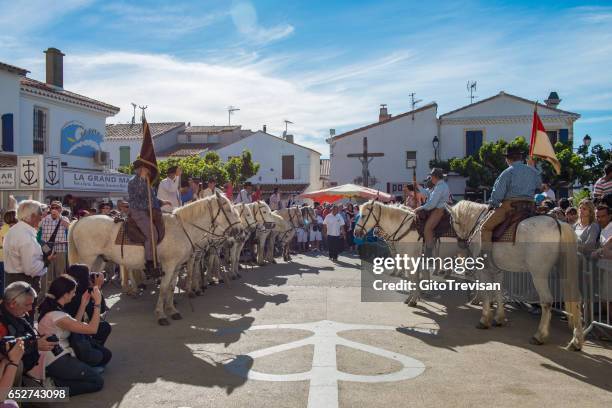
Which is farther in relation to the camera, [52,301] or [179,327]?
[179,327]

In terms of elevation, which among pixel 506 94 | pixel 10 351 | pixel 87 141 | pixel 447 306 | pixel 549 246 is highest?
pixel 506 94

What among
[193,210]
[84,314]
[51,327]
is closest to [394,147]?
[193,210]

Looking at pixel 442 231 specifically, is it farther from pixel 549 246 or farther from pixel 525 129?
pixel 525 129

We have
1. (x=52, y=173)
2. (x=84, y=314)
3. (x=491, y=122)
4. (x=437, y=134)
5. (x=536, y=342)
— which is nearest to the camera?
(x=84, y=314)

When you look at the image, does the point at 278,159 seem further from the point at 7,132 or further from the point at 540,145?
the point at 540,145

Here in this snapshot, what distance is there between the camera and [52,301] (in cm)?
542

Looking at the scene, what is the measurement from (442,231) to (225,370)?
5.71 meters

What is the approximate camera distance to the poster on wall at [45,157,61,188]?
13906 mm

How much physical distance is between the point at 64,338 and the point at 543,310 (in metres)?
6.35

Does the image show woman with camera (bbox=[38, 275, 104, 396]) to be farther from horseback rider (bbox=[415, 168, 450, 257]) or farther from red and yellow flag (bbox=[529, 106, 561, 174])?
red and yellow flag (bbox=[529, 106, 561, 174])

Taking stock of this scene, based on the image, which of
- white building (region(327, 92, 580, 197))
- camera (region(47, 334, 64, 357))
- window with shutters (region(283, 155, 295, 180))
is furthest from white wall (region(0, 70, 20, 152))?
window with shutters (region(283, 155, 295, 180))

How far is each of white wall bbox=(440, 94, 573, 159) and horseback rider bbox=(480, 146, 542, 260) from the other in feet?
91.7

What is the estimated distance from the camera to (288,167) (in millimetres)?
49312

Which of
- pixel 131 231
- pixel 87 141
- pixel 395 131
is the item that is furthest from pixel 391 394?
pixel 395 131
